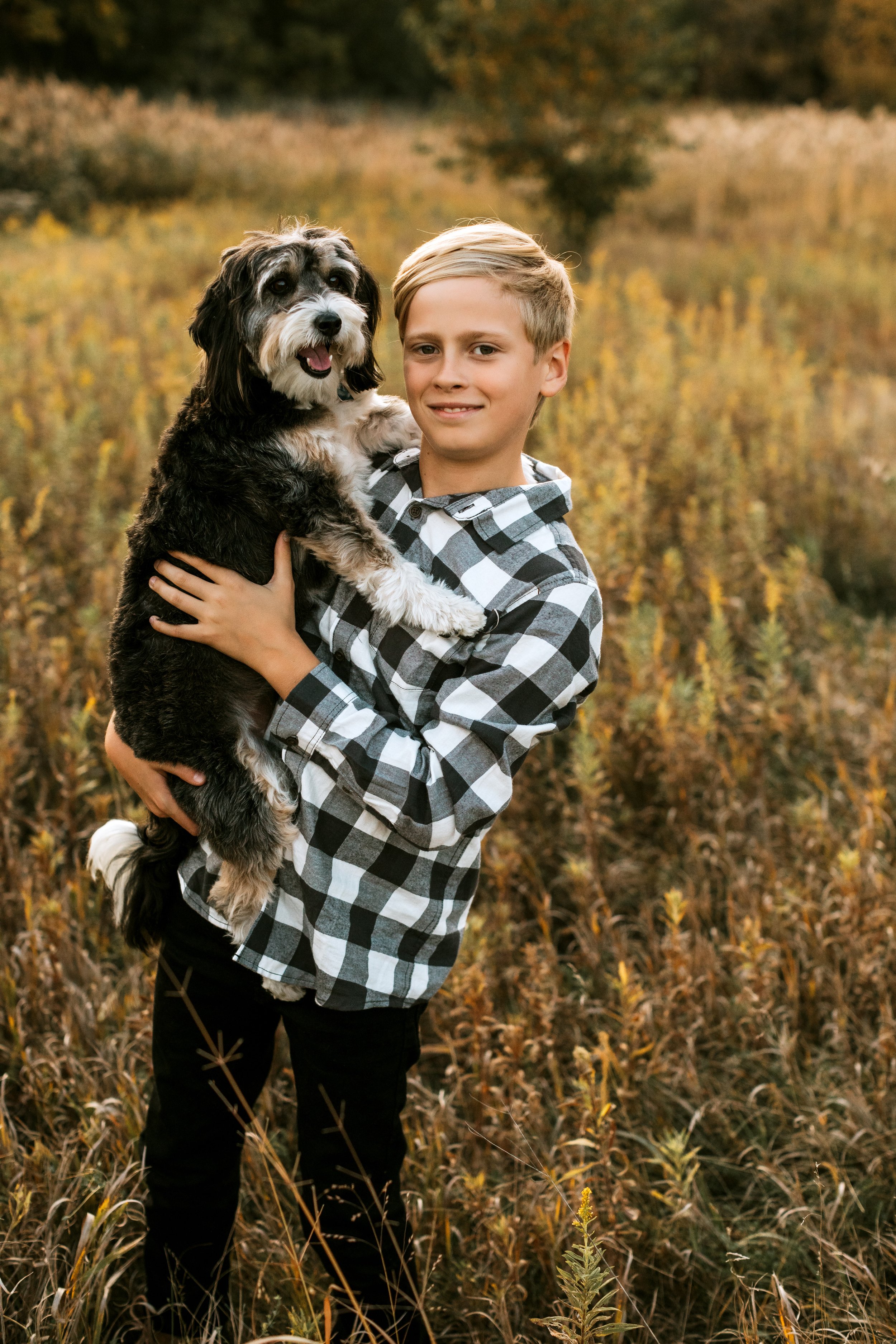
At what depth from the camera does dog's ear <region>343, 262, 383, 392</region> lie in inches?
98.5

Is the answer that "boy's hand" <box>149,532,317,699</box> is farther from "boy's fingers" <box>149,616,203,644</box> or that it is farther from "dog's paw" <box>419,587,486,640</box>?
"dog's paw" <box>419,587,486,640</box>

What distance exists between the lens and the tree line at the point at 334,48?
27.7 meters

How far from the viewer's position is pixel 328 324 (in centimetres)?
227

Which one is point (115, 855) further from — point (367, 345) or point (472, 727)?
point (367, 345)

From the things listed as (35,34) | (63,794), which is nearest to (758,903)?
(63,794)

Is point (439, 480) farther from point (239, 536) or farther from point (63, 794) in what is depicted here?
point (63, 794)

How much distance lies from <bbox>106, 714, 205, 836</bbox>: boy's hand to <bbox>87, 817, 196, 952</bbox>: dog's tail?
5cm

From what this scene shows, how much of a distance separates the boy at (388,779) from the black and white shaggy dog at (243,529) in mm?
107

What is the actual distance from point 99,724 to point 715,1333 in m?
2.51

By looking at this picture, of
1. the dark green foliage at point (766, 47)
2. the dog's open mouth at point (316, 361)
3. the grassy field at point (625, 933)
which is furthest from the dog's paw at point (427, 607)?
the dark green foliage at point (766, 47)

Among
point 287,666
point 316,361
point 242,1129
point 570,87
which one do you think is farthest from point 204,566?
point 570,87

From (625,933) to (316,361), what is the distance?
1836mm

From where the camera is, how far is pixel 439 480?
1.99m

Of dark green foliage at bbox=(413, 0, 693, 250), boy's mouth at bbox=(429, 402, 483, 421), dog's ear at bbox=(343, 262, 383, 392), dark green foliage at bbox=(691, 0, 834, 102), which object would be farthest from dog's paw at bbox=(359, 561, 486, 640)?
dark green foliage at bbox=(691, 0, 834, 102)
